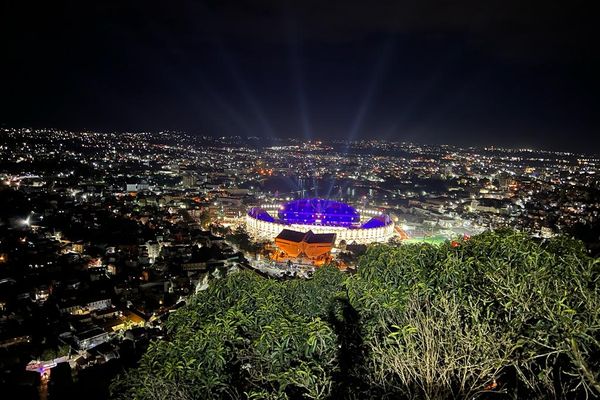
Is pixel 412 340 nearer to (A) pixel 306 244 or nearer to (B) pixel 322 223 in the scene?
(A) pixel 306 244

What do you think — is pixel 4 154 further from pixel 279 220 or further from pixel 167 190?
pixel 279 220

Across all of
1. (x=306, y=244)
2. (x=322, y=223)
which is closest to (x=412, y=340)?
(x=306, y=244)

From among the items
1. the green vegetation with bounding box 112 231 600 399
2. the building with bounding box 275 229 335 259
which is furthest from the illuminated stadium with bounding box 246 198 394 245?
the green vegetation with bounding box 112 231 600 399

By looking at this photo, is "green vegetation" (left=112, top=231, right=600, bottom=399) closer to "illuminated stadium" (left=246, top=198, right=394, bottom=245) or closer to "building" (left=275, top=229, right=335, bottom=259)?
"building" (left=275, top=229, right=335, bottom=259)

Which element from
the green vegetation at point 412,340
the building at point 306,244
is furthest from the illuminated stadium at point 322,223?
the green vegetation at point 412,340

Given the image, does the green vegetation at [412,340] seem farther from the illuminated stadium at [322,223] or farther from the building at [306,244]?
the illuminated stadium at [322,223]
